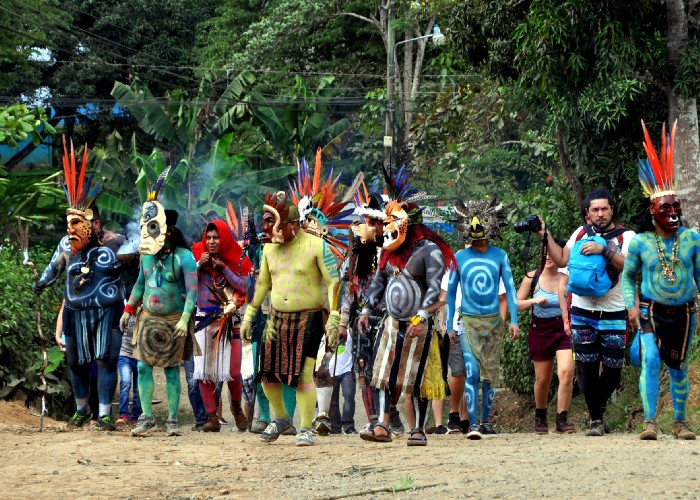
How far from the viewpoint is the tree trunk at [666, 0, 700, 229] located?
542 inches

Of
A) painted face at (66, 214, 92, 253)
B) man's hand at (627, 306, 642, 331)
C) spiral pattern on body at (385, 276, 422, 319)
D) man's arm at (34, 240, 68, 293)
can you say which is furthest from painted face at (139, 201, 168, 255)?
man's hand at (627, 306, 642, 331)

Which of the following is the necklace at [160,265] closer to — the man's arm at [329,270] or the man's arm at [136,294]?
the man's arm at [136,294]

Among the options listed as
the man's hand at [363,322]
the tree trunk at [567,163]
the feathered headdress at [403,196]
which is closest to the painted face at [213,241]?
the man's hand at [363,322]

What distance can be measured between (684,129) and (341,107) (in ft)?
74.4

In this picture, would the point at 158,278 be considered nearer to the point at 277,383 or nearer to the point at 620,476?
the point at 277,383

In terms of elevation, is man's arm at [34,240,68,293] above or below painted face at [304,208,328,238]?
below

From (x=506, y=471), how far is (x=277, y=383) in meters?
3.16

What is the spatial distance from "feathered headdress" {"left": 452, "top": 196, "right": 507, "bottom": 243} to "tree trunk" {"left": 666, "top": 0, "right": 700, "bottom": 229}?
3276 millimetres

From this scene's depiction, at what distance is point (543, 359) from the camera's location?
11.9 m

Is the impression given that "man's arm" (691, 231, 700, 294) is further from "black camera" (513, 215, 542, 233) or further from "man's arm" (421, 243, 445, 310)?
"man's arm" (421, 243, 445, 310)

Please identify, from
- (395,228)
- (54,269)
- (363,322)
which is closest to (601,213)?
(395,228)

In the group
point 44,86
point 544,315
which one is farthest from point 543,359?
point 44,86

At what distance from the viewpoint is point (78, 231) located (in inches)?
481

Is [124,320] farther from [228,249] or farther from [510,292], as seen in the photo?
[510,292]
